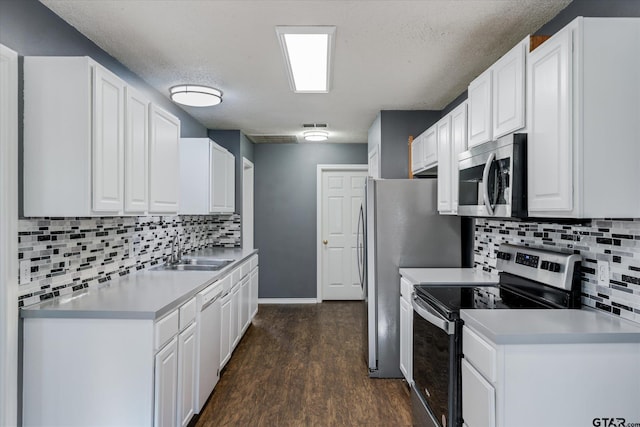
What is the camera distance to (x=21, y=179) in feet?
6.19

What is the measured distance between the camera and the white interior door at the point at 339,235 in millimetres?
5992

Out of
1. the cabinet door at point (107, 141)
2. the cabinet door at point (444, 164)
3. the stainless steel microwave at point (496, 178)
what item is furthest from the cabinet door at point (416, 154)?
the cabinet door at point (107, 141)

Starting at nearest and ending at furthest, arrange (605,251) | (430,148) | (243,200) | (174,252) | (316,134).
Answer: (605,251) < (430,148) < (174,252) < (316,134) < (243,200)

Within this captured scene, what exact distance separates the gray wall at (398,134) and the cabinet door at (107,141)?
8.78 feet

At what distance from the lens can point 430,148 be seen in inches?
135

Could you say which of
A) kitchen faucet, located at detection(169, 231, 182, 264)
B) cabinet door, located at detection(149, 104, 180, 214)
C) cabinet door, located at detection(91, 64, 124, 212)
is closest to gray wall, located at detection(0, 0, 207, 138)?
cabinet door, located at detection(91, 64, 124, 212)

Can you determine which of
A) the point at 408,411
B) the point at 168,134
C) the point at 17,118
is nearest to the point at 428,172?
the point at 408,411

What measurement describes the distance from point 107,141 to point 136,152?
309mm

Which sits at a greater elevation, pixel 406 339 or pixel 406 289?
pixel 406 289

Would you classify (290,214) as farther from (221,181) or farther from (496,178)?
(496,178)

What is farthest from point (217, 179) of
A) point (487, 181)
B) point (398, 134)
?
point (487, 181)

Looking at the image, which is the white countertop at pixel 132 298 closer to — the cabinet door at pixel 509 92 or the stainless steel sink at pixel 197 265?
the stainless steel sink at pixel 197 265

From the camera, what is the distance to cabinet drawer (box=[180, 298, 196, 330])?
228 centimetres

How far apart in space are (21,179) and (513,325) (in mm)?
2357
